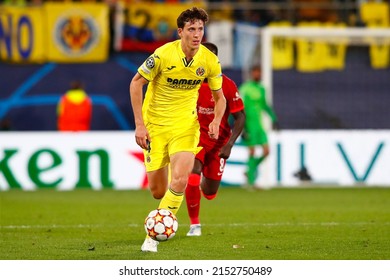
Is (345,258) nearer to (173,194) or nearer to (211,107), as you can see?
(173,194)

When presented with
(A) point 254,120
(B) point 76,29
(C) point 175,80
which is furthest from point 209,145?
(B) point 76,29

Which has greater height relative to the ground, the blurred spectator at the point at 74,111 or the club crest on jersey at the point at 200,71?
the club crest on jersey at the point at 200,71

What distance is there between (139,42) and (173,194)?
14.3m

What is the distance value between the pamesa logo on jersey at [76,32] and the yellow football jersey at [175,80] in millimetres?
13447

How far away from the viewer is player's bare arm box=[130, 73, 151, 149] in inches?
371

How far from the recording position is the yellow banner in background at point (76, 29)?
2350cm

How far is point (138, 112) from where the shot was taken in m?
9.50

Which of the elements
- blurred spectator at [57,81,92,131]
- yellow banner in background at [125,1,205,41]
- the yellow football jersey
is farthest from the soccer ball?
yellow banner in background at [125,1,205,41]

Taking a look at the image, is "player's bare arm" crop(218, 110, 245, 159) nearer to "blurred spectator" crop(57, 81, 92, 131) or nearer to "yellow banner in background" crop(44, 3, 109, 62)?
"blurred spectator" crop(57, 81, 92, 131)

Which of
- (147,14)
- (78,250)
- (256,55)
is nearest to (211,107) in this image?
(78,250)

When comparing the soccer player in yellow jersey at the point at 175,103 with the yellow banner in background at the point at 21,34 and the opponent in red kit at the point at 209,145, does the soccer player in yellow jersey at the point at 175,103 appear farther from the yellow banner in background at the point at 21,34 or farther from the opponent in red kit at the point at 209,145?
the yellow banner in background at the point at 21,34

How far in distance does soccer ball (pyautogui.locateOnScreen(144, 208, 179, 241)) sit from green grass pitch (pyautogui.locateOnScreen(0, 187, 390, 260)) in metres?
0.17

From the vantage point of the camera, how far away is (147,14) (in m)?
23.6

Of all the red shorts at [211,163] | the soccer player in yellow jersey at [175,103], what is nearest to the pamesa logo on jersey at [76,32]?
the red shorts at [211,163]
